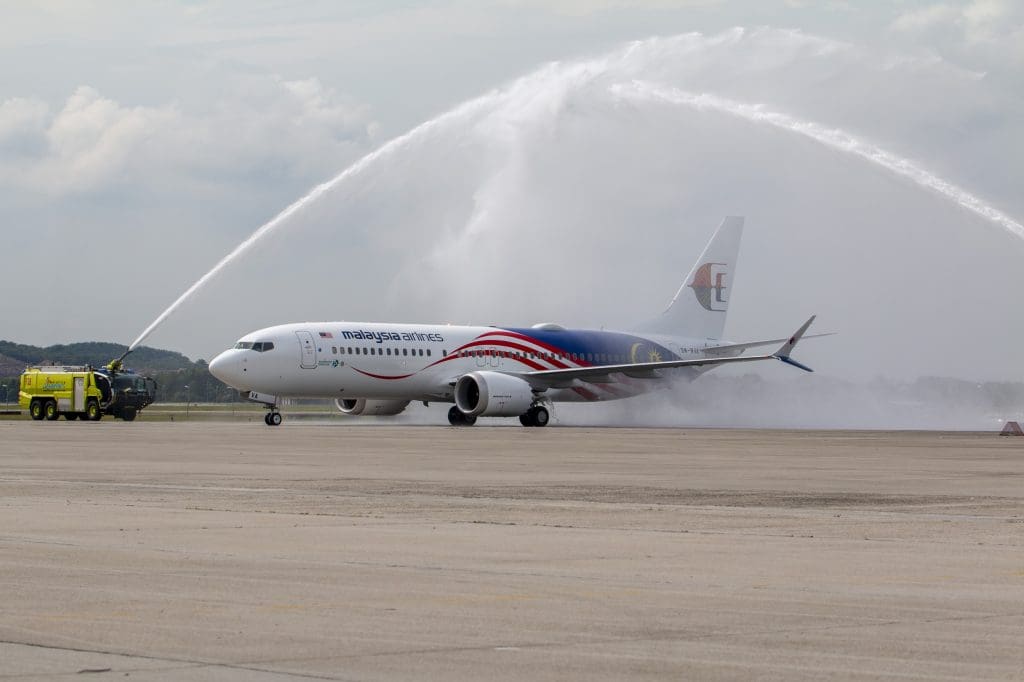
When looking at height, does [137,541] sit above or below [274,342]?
below

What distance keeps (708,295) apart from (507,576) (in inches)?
2587

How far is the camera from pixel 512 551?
15883 millimetres

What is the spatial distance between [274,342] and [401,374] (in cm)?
574

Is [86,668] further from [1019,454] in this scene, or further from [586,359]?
Result: [586,359]

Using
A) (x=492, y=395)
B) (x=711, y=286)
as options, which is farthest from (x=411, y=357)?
(x=711, y=286)

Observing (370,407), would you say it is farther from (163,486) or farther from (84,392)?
(163,486)

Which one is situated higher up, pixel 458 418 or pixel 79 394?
pixel 79 394

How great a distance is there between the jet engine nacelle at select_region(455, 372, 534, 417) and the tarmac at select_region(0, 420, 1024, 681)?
110 ft

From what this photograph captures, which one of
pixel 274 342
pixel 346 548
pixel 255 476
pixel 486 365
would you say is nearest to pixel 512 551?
pixel 346 548

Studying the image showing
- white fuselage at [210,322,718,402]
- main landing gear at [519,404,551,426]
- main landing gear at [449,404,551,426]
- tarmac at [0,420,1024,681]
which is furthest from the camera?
main landing gear at [519,404,551,426]

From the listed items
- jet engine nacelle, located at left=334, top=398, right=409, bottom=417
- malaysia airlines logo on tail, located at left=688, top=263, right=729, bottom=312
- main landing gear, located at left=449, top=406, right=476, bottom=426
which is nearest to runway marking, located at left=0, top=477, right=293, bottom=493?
main landing gear, located at left=449, top=406, right=476, bottom=426

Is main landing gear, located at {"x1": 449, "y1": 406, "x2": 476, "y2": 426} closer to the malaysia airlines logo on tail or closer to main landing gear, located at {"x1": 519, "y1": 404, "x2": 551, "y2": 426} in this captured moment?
main landing gear, located at {"x1": 519, "y1": 404, "x2": 551, "y2": 426}

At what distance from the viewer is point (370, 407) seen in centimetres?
7062

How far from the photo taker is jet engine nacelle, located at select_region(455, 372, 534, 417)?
6350 cm
